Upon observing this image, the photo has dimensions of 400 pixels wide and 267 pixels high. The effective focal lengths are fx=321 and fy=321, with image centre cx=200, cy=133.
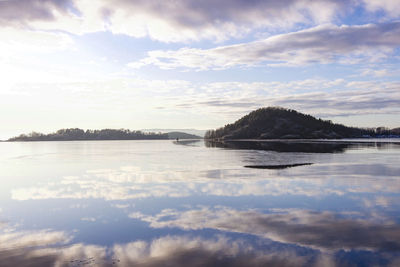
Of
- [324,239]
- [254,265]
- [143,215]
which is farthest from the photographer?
[143,215]

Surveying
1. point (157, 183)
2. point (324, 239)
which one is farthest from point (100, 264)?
point (157, 183)

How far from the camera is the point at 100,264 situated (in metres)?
10.6

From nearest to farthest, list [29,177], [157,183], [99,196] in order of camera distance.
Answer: [99,196]
[157,183]
[29,177]

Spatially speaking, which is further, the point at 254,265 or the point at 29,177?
the point at 29,177

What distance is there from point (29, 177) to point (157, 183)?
1493 cm

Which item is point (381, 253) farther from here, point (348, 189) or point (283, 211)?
point (348, 189)

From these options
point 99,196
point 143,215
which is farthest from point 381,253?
point 99,196

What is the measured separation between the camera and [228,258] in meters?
11.0

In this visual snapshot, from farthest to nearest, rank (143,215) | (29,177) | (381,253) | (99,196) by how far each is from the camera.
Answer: (29,177)
(99,196)
(143,215)
(381,253)

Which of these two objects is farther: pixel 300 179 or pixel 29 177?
pixel 29 177

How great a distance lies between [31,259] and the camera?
1121cm

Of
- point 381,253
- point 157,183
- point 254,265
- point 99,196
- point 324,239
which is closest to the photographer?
point 254,265

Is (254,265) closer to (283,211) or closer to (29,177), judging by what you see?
(283,211)

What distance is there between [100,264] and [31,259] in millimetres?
2698
